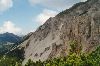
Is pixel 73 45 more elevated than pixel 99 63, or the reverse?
pixel 73 45

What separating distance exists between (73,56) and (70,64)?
27.6 feet

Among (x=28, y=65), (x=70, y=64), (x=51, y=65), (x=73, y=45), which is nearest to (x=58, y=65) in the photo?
(x=51, y=65)

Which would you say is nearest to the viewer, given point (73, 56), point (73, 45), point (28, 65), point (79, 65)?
point (79, 65)

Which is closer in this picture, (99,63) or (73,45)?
(99,63)

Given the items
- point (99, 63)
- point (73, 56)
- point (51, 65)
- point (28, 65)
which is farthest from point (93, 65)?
point (28, 65)

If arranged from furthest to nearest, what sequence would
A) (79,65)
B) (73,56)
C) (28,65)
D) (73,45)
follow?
(28,65)
(73,45)
(73,56)
(79,65)

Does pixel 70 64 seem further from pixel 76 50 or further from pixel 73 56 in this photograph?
pixel 76 50

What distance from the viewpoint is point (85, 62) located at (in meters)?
144

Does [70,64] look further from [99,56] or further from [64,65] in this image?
[99,56]

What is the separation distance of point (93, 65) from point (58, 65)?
70.6 ft

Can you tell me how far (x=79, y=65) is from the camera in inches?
5527

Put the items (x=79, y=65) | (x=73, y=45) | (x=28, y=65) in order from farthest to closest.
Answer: (x=28, y=65) → (x=73, y=45) → (x=79, y=65)

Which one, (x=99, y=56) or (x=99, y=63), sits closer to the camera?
(x=99, y=63)

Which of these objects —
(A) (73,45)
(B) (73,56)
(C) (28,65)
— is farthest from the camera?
(C) (28,65)
